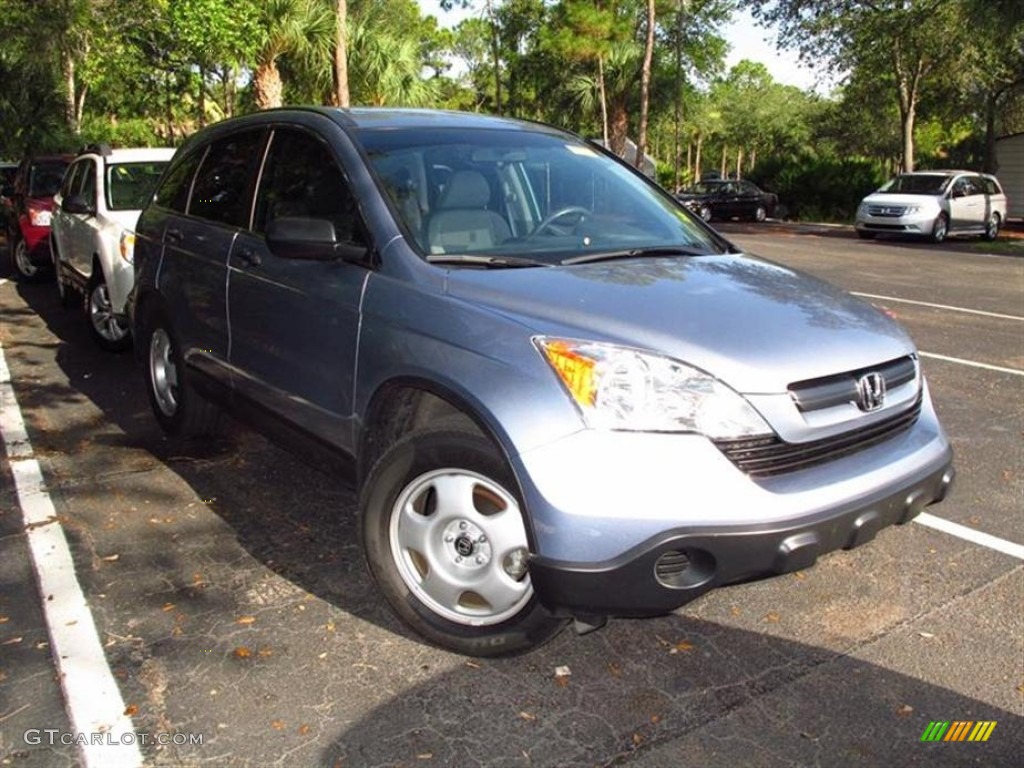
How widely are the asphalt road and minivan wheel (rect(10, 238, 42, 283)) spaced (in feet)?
26.6

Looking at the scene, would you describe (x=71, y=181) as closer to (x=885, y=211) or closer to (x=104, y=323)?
(x=104, y=323)

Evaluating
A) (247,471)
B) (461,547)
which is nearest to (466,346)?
(461,547)

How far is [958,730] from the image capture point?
2754 mm

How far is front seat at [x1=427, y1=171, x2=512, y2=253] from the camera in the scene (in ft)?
11.2

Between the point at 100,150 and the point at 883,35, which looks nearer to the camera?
the point at 100,150

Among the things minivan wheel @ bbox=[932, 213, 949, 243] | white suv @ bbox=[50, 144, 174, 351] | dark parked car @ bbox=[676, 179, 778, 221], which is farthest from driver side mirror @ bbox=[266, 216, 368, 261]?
dark parked car @ bbox=[676, 179, 778, 221]

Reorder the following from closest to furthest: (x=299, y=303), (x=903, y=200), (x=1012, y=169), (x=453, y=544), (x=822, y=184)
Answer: (x=453, y=544), (x=299, y=303), (x=903, y=200), (x=1012, y=169), (x=822, y=184)

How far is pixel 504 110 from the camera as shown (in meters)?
44.6

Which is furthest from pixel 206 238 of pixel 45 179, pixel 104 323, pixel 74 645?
pixel 45 179

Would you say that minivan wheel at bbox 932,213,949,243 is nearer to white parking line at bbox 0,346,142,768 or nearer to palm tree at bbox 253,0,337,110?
palm tree at bbox 253,0,337,110

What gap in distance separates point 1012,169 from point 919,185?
38.0 feet

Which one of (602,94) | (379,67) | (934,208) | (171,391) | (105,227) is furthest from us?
(602,94)

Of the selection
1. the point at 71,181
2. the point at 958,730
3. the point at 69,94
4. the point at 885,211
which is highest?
the point at 69,94

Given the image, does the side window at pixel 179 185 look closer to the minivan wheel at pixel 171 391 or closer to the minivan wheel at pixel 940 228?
the minivan wheel at pixel 171 391
